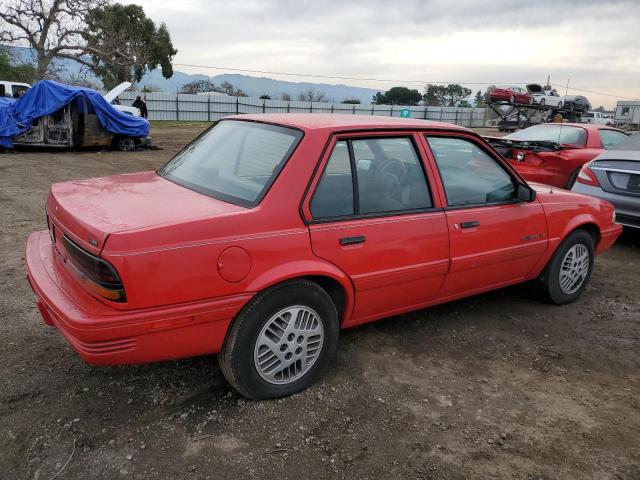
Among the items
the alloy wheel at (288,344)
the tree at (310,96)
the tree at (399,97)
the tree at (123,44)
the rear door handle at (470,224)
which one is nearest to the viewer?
the alloy wheel at (288,344)

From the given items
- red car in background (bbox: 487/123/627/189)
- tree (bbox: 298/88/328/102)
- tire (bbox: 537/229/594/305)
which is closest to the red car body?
tire (bbox: 537/229/594/305)

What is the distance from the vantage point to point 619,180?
241 inches

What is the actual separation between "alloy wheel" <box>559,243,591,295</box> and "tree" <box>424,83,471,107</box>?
174ft

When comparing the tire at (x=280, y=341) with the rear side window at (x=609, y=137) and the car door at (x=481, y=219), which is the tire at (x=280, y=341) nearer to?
the car door at (x=481, y=219)

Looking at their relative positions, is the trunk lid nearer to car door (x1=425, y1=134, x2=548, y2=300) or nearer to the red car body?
the red car body

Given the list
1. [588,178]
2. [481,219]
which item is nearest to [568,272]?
[481,219]

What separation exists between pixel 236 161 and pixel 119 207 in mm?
785

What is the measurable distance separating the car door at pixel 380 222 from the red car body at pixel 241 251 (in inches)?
0.4

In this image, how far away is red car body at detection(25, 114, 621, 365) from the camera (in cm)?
234

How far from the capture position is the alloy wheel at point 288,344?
2.76 m

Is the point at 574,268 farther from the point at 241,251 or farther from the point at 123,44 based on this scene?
the point at 123,44

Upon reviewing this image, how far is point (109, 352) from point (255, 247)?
0.84 meters

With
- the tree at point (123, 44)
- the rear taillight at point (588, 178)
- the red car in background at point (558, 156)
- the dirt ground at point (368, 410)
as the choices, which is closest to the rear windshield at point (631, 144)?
the rear taillight at point (588, 178)

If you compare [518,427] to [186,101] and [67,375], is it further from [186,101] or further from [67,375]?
[186,101]
